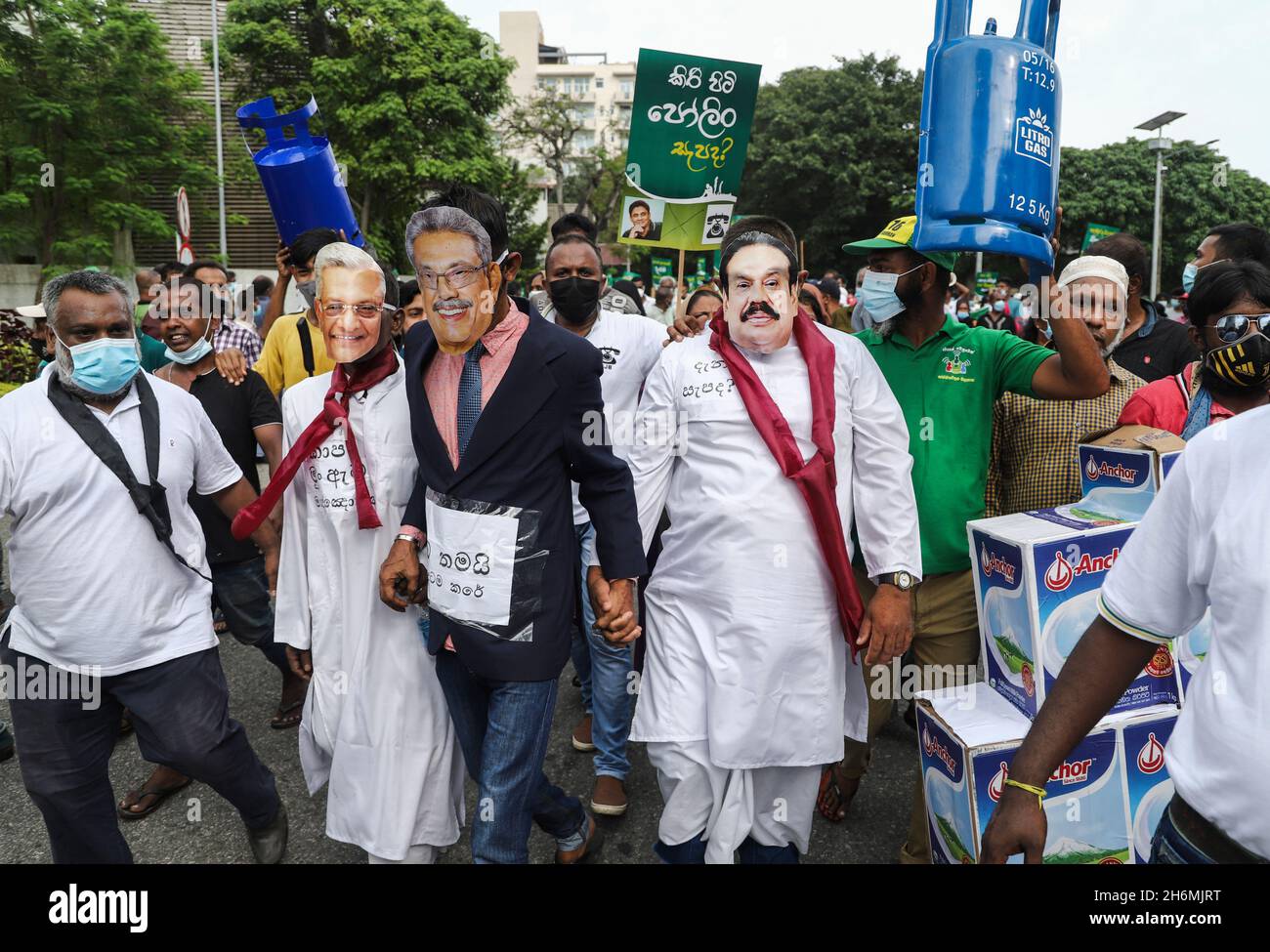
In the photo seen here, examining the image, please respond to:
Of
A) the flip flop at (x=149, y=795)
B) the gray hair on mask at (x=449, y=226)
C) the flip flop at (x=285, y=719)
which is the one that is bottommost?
the flip flop at (x=149, y=795)

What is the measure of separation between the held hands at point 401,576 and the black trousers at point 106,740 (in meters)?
0.71

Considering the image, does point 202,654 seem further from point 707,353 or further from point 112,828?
point 707,353

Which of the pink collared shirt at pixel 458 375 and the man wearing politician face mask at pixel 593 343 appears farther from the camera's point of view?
the man wearing politician face mask at pixel 593 343

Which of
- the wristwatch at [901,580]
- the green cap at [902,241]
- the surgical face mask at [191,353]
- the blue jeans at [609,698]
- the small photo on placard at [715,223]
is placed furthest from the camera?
the small photo on placard at [715,223]

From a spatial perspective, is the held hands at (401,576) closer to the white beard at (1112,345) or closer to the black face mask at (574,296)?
the black face mask at (574,296)

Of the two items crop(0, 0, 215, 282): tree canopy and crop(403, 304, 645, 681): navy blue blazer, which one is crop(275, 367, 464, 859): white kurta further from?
crop(0, 0, 215, 282): tree canopy

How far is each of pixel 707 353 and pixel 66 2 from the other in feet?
75.5

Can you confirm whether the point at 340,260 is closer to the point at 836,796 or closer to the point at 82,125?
the point at 836,796

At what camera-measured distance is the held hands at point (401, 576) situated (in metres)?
2.71

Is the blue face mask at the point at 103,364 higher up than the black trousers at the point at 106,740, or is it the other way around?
the blue face mask at the point at 103,364

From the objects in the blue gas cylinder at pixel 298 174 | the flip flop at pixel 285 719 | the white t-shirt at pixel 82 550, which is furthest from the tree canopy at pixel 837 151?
the white t-shirt at pixel 82 550

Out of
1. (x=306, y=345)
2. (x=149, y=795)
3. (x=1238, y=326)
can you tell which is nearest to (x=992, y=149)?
(x=1238, y=326)

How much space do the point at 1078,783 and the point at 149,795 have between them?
3356 mm

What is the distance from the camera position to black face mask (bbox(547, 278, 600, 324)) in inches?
161
